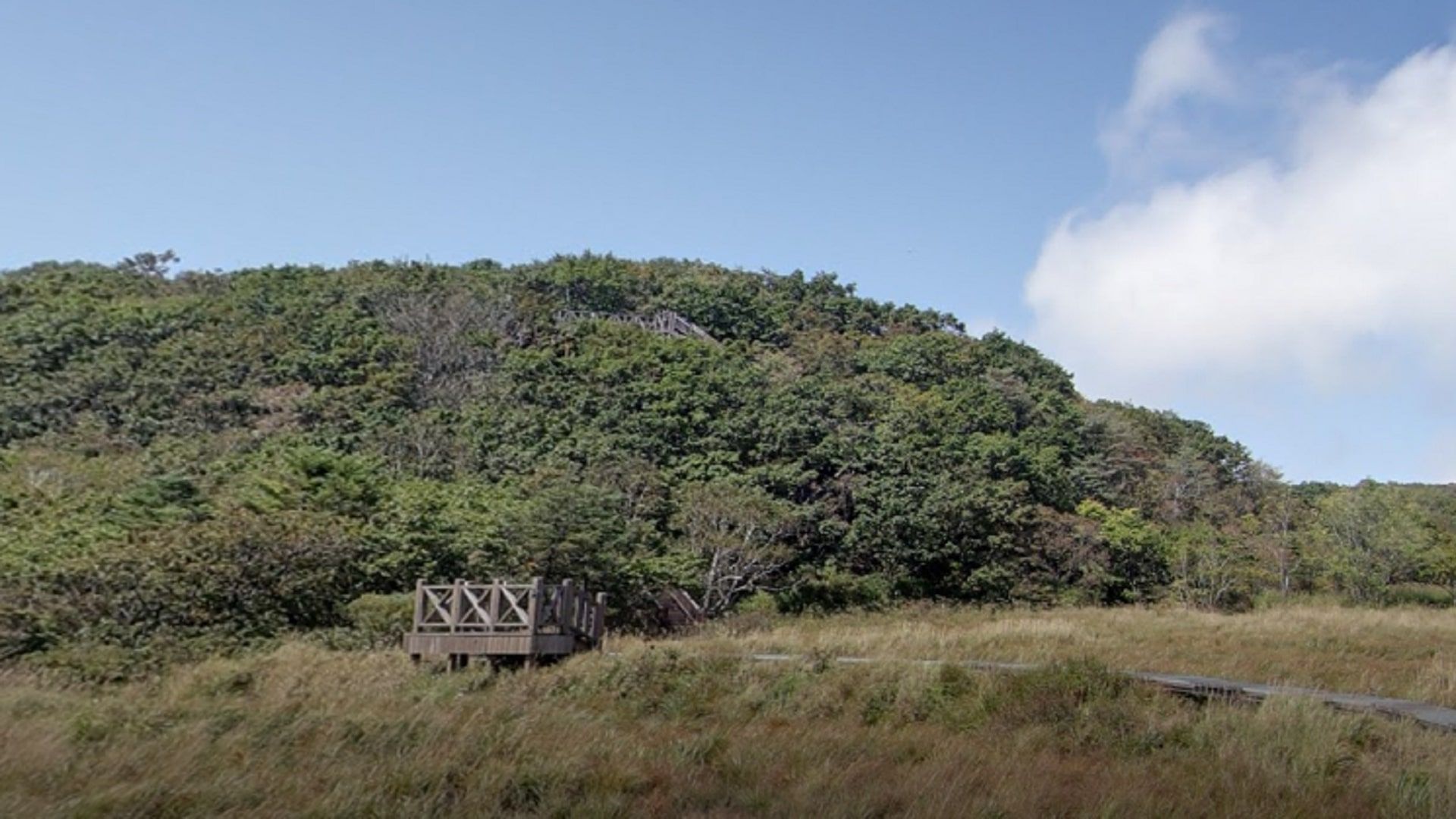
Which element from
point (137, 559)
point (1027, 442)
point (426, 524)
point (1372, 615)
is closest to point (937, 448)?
point (1027, 442)

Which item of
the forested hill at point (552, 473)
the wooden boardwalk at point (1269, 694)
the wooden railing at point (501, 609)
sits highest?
the forested hill at point (552, 473)

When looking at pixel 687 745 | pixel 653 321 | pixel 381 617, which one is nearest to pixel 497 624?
pixel 381 617

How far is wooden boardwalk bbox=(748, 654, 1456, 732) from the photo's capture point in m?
10.9

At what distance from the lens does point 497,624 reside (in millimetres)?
16172

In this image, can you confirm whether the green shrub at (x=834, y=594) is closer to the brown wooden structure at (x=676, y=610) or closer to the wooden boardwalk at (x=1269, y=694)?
the brown wooden structure at (x=676, y=610)

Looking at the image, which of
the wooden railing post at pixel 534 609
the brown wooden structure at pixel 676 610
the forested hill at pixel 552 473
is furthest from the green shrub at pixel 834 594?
the wooden railing post at pixel 534 609

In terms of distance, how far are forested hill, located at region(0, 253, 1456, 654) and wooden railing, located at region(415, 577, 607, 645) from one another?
5.17 metres

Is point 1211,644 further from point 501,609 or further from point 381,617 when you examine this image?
point 381,617

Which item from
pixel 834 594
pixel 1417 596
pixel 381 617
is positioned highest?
pixel 1417 596

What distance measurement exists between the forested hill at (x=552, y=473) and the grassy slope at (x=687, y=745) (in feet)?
20.6

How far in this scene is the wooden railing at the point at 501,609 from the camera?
52.9 feet

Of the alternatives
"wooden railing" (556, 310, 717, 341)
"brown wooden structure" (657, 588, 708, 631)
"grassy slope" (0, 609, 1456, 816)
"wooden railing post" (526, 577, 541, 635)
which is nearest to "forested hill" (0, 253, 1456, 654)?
"brown wooden structure" (657, 588, 708, 631)

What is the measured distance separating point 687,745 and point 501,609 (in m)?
8.38

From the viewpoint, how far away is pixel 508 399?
144 feet
